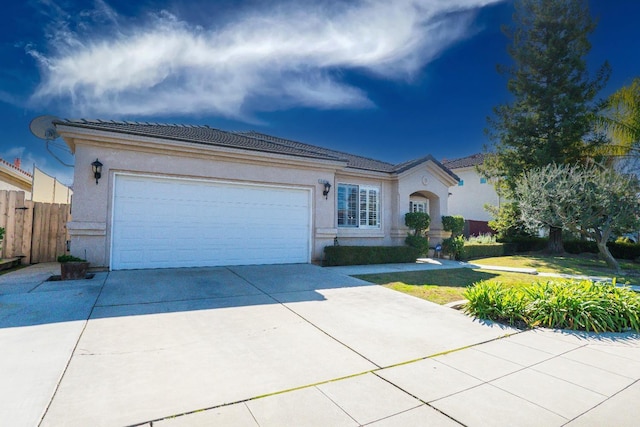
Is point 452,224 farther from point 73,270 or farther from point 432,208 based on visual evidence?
point 73,270

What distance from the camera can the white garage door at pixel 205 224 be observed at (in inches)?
340

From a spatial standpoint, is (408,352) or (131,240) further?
(131,240)

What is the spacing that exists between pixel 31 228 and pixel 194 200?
5045mm

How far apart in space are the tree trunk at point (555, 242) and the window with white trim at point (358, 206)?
33.6 ft

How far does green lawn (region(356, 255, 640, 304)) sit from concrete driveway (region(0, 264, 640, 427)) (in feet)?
4.44

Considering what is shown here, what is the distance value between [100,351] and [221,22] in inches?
333

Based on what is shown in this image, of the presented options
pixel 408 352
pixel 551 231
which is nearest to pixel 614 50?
pixel 551 231

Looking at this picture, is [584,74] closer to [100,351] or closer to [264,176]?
[264,176]

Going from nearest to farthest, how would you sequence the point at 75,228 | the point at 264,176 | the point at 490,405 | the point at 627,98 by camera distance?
the point at 490,405 → the point at 75,228 → the point at 264,176 → the point at 627,98

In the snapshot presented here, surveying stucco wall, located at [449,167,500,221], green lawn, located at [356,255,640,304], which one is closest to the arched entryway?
green lawn, located at [356,255,640,304]

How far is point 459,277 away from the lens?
31.8 feet

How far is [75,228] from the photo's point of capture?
803cm

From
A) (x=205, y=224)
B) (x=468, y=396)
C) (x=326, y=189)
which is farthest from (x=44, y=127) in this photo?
(x=468, y=396)

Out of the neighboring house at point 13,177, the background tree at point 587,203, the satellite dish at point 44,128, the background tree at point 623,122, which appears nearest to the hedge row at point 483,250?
the background tree at point 587,203
